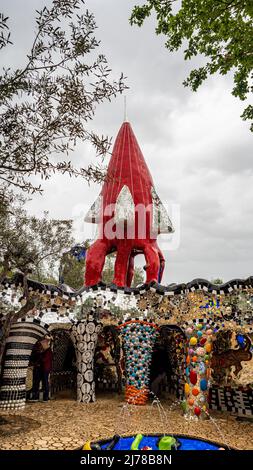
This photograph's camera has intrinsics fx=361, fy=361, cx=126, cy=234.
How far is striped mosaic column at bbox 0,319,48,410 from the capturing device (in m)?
7.29

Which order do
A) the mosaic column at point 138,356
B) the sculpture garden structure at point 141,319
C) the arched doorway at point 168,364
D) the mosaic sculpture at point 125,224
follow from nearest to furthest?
the sculpture garden structure at point 141,319 < the mosaic column at point 138,356 < the arched doorway at point 168,364 < the mosaic sculpture at point 125,224

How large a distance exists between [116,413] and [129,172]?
6.43m

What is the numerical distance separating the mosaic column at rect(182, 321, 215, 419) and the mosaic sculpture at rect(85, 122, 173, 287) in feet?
9.75

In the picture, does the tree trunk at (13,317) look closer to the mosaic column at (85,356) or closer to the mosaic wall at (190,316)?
the mosaic wall at (190,316)

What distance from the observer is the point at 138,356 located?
828cm

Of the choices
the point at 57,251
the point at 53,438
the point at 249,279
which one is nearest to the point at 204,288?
the point at 249,279

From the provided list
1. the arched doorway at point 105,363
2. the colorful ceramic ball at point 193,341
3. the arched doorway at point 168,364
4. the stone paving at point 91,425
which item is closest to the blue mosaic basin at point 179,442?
the stone paving at point 91,425

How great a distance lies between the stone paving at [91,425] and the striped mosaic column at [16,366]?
320 millimetres

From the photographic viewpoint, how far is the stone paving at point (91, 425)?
534 centimetres

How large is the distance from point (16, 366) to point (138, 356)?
268 cm

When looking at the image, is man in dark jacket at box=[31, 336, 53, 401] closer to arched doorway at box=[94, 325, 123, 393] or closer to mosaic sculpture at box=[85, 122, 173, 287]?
mosaic sculpture at box=[85, 122, 173, 287]

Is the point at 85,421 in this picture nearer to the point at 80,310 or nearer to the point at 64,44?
the point at 80,310

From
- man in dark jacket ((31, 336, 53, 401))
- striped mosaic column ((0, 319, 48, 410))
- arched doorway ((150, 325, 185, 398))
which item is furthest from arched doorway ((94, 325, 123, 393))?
striped mosaic column ((0, 319, 48, 410))

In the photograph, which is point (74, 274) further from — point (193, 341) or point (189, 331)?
point (193, 341)
